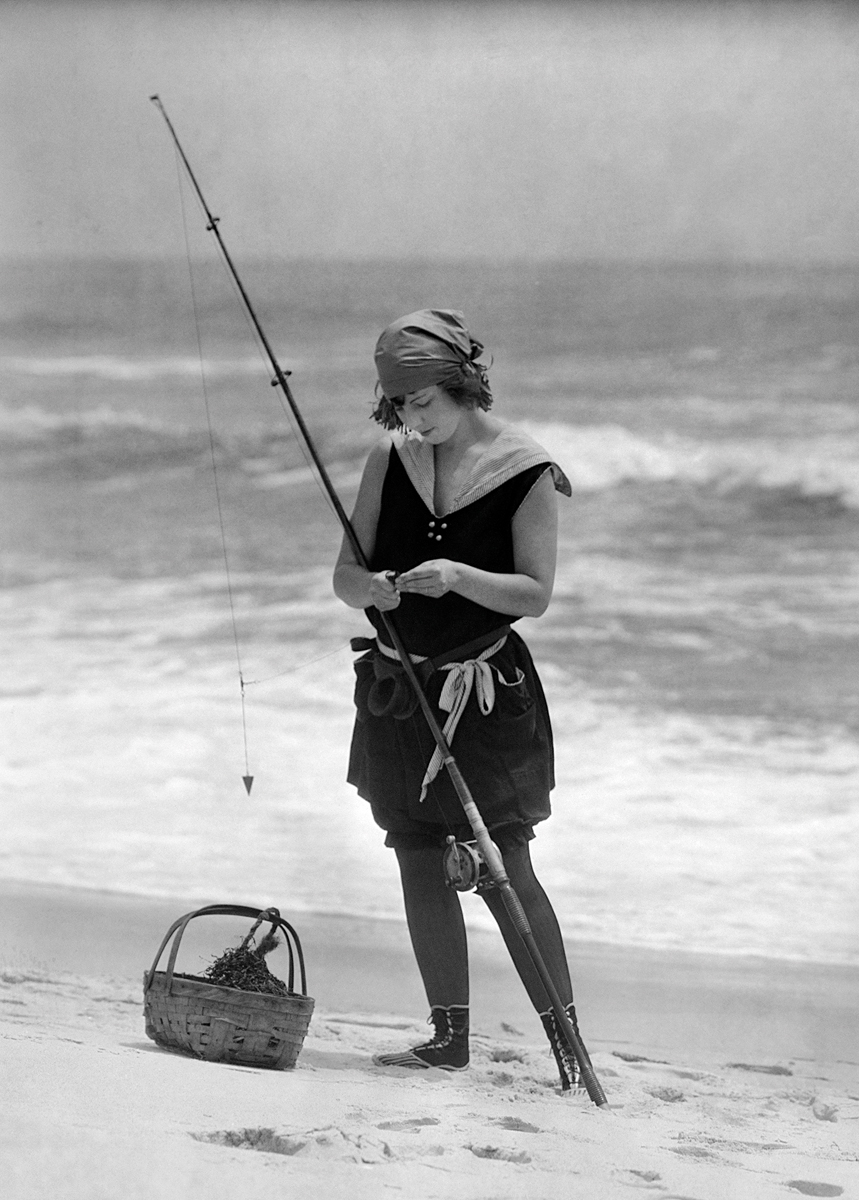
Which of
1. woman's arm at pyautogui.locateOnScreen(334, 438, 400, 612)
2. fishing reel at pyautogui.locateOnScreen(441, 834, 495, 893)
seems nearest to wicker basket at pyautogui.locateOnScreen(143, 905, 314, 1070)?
fishing reel at pyautogui.locateOnScreen(441, 834, 495, 893)

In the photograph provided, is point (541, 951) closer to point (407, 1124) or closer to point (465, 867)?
point (465, 867)

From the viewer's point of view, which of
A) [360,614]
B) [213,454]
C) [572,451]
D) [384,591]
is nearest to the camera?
[384,591]

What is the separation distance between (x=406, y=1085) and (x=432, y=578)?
0.90 metres

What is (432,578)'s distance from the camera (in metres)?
2.46

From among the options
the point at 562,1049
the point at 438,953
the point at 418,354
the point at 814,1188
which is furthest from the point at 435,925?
the point at 418,354

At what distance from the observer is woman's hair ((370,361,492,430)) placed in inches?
101

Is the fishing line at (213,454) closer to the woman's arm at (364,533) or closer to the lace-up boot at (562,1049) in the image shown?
the woman's arm at (364,533)

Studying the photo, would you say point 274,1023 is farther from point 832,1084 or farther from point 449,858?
point 832,1084

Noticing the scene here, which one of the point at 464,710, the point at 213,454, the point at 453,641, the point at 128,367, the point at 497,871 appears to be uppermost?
the point at 128,367

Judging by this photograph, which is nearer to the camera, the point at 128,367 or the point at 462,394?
the point at 462,394

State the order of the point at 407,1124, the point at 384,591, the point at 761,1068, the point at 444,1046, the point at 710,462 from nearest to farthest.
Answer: the point at 407,1124, the point at 384,591, the point at 444,1046, the point at 761,1068, the point at 710,462

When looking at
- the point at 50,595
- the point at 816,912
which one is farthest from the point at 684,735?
the point at 50,595

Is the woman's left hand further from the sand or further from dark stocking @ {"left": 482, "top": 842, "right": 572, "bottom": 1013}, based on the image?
the sand

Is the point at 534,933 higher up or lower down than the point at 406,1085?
higher up
